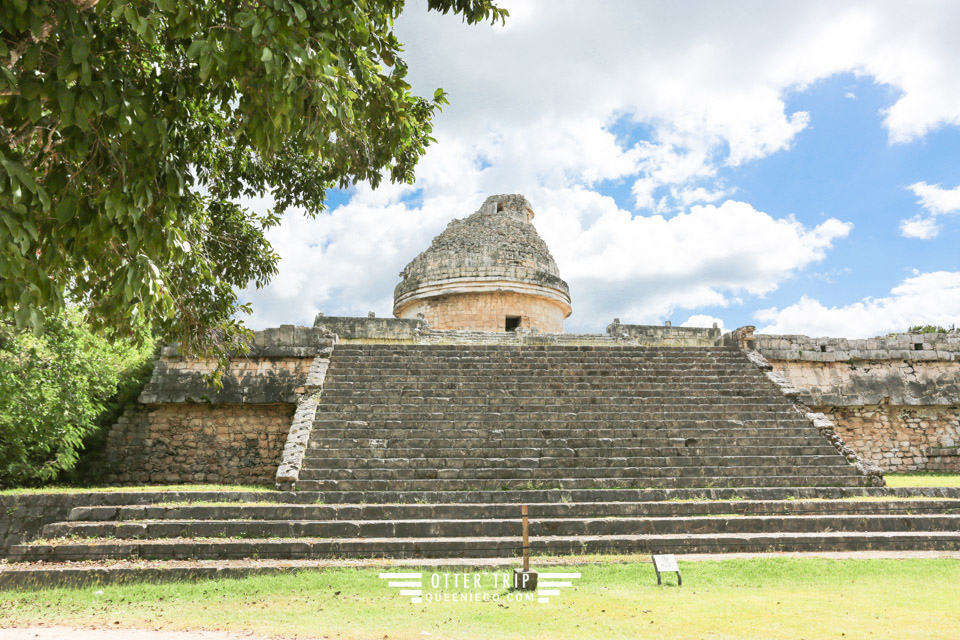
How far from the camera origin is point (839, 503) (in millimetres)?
7629

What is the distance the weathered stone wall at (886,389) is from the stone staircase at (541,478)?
140cm

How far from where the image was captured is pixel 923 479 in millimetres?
10195

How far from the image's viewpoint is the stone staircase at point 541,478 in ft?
22.3

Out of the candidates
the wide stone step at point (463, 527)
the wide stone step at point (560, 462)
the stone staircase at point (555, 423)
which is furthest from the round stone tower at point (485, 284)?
the wide stone step at point (463, 527)

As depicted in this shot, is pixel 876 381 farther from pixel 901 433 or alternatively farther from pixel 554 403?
pixel 554 403

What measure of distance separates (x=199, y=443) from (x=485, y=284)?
9.75m

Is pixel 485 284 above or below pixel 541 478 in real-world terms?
above

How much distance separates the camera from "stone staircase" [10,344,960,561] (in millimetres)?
6797

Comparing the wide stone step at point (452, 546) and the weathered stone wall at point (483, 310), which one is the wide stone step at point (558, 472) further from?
the weathered stone wall at point (483, 310)

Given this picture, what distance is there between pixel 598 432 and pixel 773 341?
537cm

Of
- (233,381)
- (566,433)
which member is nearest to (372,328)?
(233,381)

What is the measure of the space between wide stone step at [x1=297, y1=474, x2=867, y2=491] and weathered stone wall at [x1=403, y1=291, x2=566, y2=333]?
397 inches

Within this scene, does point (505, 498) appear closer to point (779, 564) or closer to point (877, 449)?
point (779, 564)

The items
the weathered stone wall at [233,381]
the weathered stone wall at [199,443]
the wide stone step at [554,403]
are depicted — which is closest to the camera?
the wide stone step at [554,403]
